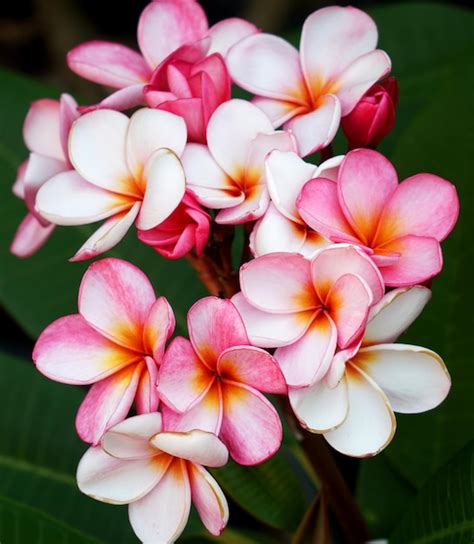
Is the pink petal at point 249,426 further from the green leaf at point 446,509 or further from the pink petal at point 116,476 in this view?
the green leaf at point 446,509

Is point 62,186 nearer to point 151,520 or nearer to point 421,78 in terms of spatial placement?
point 151,520

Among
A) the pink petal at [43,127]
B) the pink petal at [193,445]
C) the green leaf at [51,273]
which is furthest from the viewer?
the green leaf at [51,273]

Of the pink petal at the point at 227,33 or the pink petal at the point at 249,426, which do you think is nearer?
the pink petal at the point at 249,426

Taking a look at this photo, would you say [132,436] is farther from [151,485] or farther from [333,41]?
[333,41]

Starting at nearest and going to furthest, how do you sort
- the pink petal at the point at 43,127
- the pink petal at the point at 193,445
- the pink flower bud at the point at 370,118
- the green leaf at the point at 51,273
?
the pink petal at the point at 193,445 → the pink flower bud at the point at 370,118 → the pink petal at the point at 43,127 → the green leaf at the point at 51,273

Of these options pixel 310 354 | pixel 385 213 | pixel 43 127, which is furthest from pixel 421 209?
pixel 43 127

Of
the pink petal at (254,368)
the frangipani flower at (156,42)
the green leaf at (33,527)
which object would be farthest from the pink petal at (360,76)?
the green leaf at (33,527)
